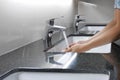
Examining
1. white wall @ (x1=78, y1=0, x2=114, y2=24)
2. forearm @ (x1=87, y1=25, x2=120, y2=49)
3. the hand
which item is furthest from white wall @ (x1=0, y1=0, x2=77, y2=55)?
white wall @ (x1=78, y1=0, x2=114, y2=24)

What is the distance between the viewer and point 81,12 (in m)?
3.47

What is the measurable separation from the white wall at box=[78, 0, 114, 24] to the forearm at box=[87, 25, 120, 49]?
2.05m

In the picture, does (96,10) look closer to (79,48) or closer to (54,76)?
(79,48)

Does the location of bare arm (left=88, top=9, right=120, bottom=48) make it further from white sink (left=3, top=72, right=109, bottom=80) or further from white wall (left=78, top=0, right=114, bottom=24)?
white wall (left=78, top=0, right=114, bottom=24)

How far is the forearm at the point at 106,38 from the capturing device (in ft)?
4.44

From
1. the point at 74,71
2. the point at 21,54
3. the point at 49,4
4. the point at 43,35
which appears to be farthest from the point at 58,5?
the point at 74,71

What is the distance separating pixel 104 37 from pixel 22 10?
0.56 meters

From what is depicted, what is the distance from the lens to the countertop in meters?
1.11

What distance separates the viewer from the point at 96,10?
349 cm

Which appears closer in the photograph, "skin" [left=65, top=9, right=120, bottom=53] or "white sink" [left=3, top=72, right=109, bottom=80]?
"white sink" [left=3, top=72, right=109, bottom=80]

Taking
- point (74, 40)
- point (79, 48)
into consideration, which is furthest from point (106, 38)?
point (74, 40)

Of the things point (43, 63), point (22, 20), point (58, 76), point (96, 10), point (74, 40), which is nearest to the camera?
point (58, 76)

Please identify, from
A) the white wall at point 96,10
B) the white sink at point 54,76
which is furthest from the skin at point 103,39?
the white wall at point 96,10

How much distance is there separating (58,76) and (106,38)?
1.45 ft
